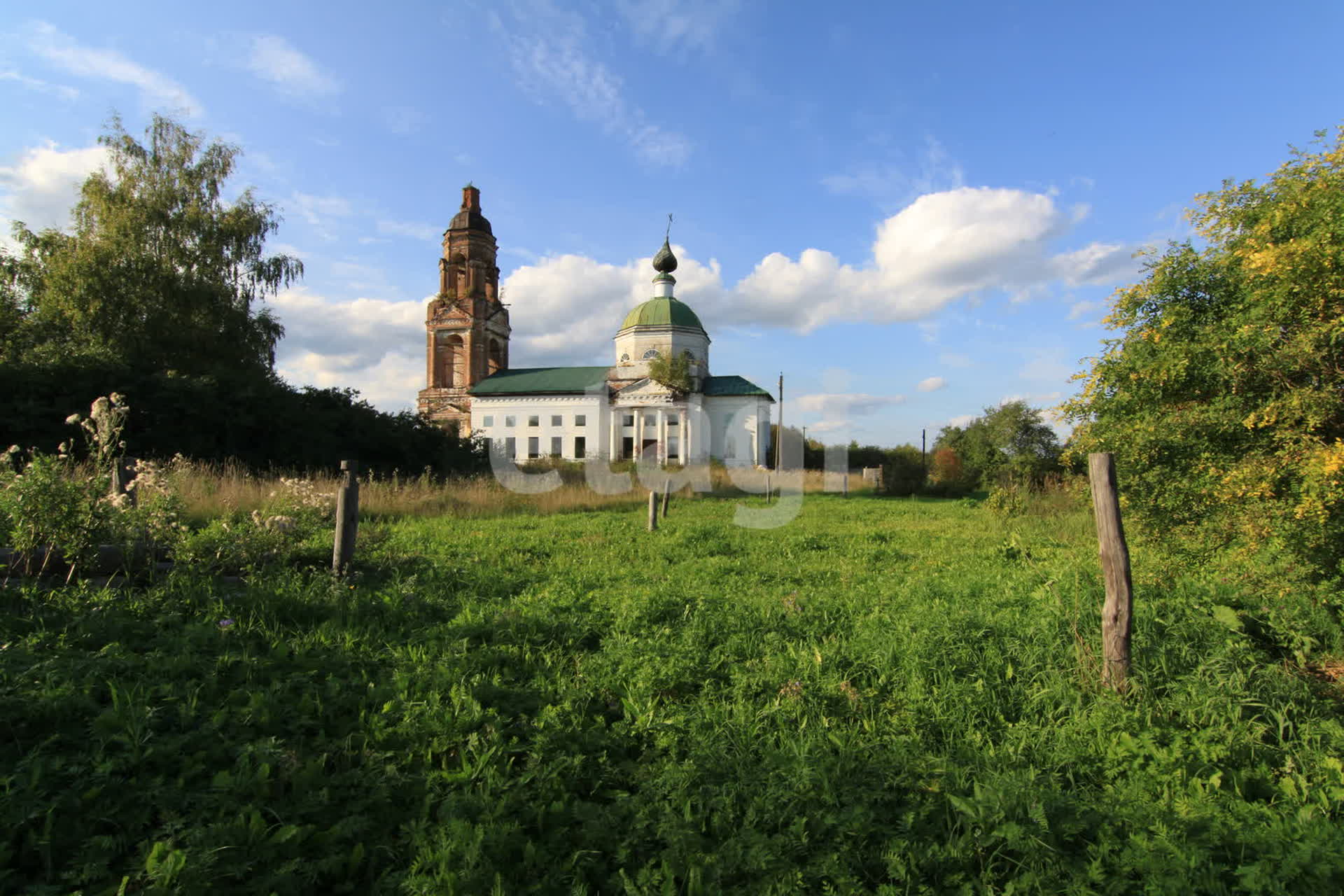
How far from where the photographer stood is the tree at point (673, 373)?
1924 inches

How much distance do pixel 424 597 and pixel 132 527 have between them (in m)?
2.44

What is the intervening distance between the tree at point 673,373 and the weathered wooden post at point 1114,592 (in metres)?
44.8

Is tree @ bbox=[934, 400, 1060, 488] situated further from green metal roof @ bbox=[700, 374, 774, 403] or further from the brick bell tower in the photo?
the brick bell tower

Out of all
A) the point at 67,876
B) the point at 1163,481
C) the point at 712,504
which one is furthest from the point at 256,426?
the point at 1163,481

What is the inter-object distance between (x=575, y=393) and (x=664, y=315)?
9.10 meters

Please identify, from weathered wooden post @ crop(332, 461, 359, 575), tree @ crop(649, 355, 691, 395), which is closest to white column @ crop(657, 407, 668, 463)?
tree @ crop(649, 355, 691, 395)

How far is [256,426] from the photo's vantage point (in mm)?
18531

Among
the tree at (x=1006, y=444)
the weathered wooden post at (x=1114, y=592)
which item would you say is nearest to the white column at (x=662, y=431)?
the tree at (x=1006, y=444)

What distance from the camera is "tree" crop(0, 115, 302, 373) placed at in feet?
62.2

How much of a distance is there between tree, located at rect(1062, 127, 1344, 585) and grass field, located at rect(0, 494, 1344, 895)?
0.85 metres

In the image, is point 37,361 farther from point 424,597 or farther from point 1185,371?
point 1185,371

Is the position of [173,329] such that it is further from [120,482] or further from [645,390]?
[645,390]

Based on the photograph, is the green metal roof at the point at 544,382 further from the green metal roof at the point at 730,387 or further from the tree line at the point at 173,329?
the tree line at the point at 173,329

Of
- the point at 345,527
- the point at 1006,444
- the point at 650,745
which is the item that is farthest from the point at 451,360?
the point at 650,745
